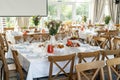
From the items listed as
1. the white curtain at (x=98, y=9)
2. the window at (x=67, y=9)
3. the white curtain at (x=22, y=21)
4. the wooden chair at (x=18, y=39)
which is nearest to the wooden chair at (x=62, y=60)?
the wooden chair at (x=18, y=39)

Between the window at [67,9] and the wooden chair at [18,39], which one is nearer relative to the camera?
the wooden chair at [18,39]

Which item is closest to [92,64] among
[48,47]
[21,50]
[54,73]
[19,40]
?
[54,73]

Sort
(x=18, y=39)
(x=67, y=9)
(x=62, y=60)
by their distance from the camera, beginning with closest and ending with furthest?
(x=62, y=60) < (x=18, y=39) < (x=67, y=9)

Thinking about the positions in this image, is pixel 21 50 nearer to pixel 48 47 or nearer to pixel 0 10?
pixel 48 47

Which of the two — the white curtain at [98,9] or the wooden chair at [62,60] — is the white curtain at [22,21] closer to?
the white curtain at [98,9]

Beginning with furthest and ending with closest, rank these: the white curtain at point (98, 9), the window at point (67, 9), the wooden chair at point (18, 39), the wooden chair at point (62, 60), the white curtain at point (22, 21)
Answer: the white curtain at point (98, 9), the window at point (67, 9), the white curtain at point (22, 21), the wooden chair at point (18, 39), the wooden chair at point (62, 60)

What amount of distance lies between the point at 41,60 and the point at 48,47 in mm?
563

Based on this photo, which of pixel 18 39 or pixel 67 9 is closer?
pixel 18 39

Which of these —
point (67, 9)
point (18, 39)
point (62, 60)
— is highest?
point (67, 9)

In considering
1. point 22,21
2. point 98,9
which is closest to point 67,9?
point 98,9

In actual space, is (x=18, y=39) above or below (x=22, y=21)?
below

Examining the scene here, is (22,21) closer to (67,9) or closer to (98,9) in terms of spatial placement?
(67,9)

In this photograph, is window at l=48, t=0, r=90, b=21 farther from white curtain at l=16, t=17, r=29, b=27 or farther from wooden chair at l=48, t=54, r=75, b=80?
wooden chair at l=48, t=54, r=75, b=80

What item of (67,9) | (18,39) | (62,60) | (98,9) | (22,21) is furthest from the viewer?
(98,9)
